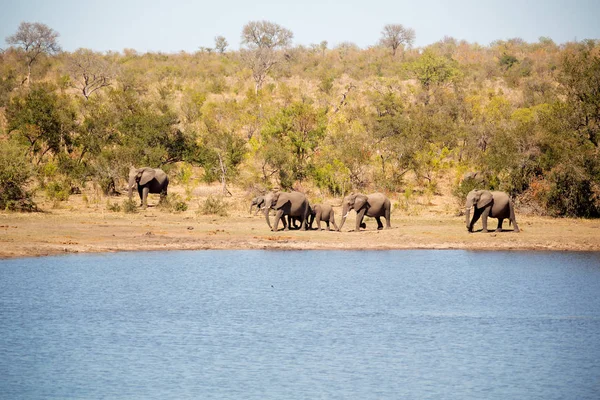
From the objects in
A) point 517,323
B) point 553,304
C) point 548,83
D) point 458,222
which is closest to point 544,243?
point 458,222

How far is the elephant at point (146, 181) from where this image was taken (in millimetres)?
35062

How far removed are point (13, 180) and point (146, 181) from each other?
5474 mm

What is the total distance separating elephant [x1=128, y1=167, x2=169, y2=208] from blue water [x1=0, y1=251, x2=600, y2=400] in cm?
885

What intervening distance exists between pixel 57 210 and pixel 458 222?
599 inches

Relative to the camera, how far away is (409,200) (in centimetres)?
3684

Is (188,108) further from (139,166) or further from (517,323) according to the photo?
(517,323)

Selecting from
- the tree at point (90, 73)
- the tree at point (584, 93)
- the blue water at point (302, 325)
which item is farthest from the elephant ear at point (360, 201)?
the tree at point (90, 73)

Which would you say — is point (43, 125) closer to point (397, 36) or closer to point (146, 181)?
point (146, 181)

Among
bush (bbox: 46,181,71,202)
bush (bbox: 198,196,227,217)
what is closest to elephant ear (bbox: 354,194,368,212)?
bush (bbox: 198,196,227,217)

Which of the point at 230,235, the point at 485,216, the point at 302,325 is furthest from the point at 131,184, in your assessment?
the point at 302,325

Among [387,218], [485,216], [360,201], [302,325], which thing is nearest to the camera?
[302,325]

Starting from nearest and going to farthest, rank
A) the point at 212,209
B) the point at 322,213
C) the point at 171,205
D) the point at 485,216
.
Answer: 1. the point at 485,216
2. the point at 322,213
3. the point at 212,209
4. the point at 171,205

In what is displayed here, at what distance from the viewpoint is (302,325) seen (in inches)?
720

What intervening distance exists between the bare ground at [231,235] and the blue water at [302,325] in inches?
34.9
